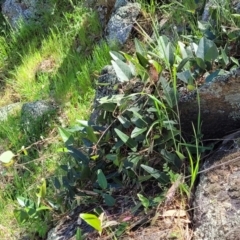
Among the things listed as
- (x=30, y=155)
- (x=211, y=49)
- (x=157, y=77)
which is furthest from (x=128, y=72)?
(x=30, y=155)

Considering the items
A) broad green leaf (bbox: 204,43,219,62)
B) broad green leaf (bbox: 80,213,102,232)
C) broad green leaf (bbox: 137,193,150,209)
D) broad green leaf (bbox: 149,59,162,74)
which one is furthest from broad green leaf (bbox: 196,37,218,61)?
broad green leaf (bbox: 80,213,102,232)

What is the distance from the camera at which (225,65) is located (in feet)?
8.91

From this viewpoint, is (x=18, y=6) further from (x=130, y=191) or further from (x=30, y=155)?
(x=130, y=191)

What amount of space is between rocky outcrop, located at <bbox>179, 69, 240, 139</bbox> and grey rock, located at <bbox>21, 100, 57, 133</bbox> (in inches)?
73.1

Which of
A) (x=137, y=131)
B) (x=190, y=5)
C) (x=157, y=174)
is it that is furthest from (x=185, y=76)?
(x=190, y=5)

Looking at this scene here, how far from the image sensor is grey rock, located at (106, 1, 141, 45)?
4.50 metres

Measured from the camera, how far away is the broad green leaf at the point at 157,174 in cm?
258

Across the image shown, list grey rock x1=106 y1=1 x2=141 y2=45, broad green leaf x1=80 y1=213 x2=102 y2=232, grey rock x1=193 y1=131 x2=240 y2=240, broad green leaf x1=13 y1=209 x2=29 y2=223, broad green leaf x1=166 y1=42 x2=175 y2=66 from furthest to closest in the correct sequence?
grey rock x1=106 y1=1 x2=141 y2=45, broad green leaf x1=13 y1=209 x2=29 y2=223, broad green leaf x1=166 y1=42 x2=175 y2=66, broad green leaf x1=80 y1=213 x2=102 y2=232, grey rock x1=193 y1=131 x2=240 y2=240

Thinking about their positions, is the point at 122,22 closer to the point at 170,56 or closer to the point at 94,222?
the point at 170,56

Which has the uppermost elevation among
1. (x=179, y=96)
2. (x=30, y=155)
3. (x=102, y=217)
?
(x=179, y=96)

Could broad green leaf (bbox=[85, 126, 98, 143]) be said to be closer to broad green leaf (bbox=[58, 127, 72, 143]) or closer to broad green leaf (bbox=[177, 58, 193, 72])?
broad green leaf (bbox=[58, 127, 72, 143])

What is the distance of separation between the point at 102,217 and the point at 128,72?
2.60 feet

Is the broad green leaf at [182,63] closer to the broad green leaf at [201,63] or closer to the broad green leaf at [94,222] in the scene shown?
the broad green leaf at [201,63]

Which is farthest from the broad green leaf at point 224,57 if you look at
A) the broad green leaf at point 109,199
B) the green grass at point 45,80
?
the green grass at point 45,80
